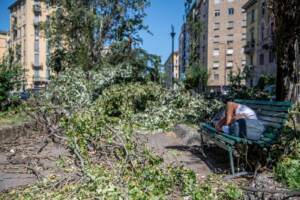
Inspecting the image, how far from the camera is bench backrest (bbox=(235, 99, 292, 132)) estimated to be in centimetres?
531

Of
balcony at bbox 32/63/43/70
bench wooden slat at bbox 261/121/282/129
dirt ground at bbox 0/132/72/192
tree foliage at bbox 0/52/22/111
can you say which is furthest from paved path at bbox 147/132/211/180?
balcony at bbox 32/63/43/70

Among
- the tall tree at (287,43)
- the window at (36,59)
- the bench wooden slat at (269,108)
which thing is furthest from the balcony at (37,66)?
the bench wooden slat at (269,108)

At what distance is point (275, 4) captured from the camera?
8688 millimetres

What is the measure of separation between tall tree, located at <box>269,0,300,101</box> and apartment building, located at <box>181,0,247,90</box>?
210 ft

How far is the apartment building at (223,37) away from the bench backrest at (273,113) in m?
66.8

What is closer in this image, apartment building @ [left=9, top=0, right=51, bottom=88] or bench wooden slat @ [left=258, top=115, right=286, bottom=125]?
bench wooden slat @ [left=258, top=115, right=286, bottom=125]

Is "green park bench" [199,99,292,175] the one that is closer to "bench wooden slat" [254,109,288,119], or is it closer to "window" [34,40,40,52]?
"bench wooden slat" [254,109,288,119]

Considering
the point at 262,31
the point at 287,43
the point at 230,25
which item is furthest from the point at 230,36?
the point at 287,43

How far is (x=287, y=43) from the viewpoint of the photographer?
28.5ft

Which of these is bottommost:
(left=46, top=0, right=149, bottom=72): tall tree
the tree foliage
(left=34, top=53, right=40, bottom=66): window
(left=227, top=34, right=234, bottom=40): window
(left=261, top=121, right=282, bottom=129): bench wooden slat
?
(left=261, top=121, right=282, bottom=129): bench wooden slat

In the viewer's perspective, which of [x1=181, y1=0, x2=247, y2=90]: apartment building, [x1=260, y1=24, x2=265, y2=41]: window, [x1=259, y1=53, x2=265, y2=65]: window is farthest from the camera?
[x1=181, y1=0, x2=247, y2=90]: apartment building

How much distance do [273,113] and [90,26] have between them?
1721 cm

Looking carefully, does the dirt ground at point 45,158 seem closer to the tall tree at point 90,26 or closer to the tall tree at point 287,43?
the tall tree at point 287,43

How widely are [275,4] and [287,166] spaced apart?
5.05m
